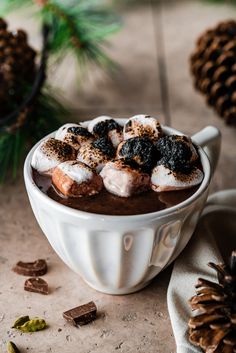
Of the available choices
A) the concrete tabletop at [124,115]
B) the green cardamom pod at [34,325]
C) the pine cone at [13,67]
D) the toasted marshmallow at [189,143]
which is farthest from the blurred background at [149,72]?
the green cardamom pod at [34,325]

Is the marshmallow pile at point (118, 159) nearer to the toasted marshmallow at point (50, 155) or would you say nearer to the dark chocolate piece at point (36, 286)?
the toasted marshmallow at point (50, 155)

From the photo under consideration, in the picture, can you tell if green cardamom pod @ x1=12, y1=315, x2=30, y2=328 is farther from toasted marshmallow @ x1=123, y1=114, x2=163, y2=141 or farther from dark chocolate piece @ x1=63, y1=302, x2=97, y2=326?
toasted marshmallow @ x1=123, y1=114, x2=163, y2=141

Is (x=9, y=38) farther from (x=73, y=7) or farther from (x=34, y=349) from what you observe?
(x=34, y=349)

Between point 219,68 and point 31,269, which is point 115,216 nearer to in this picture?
point 31,269

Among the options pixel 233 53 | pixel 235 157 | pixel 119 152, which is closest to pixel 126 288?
pixel 119 152

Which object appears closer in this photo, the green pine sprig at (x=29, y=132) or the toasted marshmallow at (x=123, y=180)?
the toasted marshmallow at (x=123, y=180)
